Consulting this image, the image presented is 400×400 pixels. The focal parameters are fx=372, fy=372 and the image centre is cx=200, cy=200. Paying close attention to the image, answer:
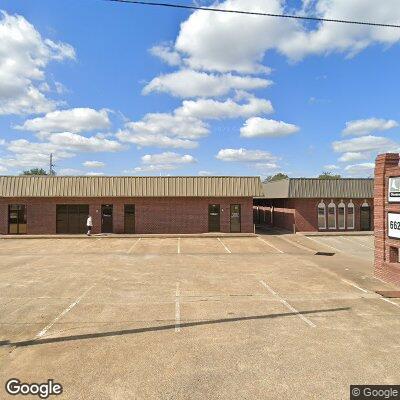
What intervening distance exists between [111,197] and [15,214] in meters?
7.96

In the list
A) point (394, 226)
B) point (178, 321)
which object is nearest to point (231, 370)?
point (178, 321)

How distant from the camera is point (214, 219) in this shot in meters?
31.2

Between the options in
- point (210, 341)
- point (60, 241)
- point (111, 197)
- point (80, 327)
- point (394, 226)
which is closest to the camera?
point (210, 341)

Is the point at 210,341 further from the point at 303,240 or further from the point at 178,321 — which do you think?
the point at 303,240

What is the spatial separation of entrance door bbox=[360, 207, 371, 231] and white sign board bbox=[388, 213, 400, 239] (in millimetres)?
19513

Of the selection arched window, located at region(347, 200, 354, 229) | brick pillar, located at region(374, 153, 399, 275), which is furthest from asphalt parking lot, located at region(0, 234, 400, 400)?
arched window, located at region(347, 200, 354, 229)

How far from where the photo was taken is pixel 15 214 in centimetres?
3030

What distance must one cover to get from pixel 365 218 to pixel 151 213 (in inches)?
737

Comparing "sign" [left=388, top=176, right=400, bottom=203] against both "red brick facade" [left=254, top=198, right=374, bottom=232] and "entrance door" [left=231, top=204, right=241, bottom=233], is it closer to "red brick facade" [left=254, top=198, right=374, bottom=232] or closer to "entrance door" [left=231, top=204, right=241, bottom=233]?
"entrance door" [left=231, top=204, right=241, bottom=233]

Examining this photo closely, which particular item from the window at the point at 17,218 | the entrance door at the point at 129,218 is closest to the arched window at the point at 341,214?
the entrance door at the point at 129,218

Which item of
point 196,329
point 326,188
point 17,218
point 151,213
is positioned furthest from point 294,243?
point 17,218

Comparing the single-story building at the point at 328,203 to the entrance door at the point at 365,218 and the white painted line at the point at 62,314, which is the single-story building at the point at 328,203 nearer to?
the entrance door at the point at 365,218

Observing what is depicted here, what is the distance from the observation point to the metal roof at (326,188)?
1234 inches

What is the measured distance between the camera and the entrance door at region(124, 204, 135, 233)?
3075cm
